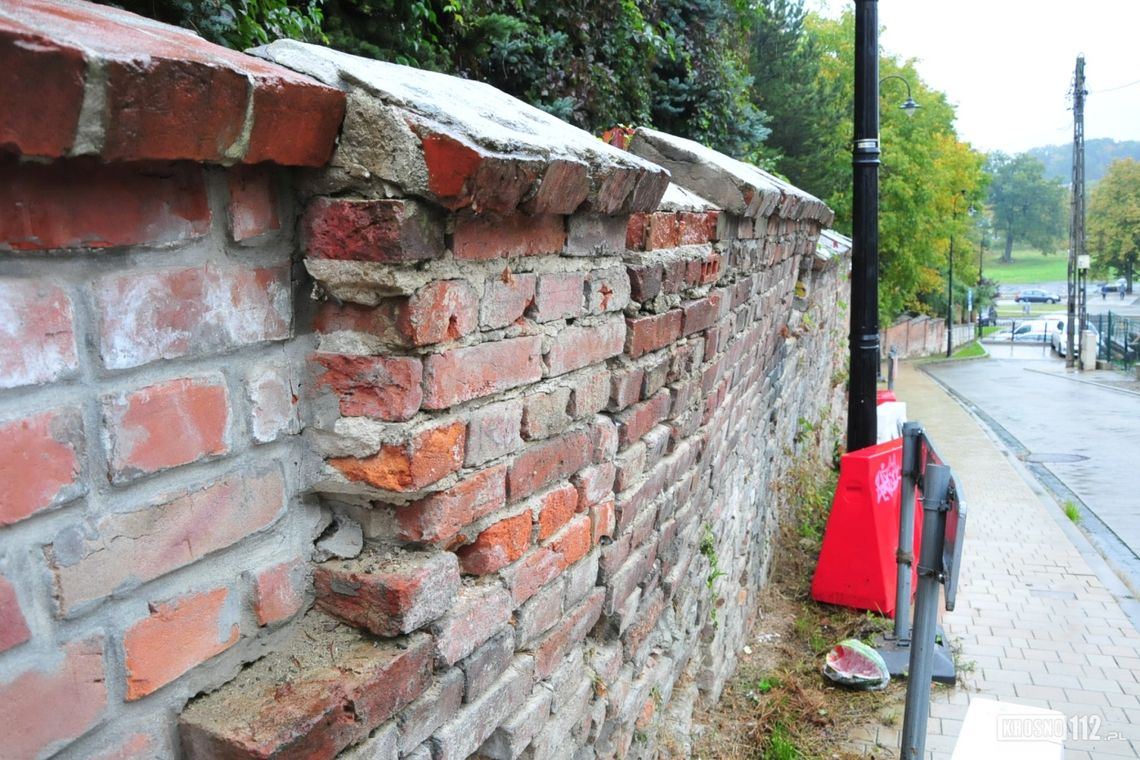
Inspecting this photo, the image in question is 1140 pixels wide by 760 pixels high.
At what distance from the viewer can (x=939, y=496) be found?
10.2 feet

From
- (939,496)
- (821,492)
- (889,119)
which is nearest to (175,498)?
(939,496)

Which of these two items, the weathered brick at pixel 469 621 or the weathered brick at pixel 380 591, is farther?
the weathered brick at pixel 469 621

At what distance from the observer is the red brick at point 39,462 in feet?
3.01

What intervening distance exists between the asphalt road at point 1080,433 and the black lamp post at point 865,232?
2.80 meters

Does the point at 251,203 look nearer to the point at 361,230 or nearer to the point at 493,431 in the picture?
the point at 361,230

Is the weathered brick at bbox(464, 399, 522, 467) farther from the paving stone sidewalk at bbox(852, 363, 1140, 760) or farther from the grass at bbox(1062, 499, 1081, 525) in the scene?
the grass at bbox(1062, 499, 1081, 525)

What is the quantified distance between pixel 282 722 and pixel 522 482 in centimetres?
65

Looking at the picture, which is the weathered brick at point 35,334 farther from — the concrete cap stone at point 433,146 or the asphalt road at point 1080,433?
the asphalt road at point 1080,433

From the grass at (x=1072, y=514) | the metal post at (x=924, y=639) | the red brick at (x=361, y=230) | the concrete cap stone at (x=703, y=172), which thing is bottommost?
the grass at (x=1072, y=514)

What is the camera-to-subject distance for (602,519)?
2072mm

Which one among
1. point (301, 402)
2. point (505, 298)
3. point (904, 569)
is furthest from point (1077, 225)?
point (301, 402)

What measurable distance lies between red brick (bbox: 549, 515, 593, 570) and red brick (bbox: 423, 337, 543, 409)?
14.6 inches

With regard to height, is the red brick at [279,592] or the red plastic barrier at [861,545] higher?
the red brick at [279,592]

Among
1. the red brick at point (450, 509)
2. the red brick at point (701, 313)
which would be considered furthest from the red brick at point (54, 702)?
the red brick at point (701, 313)
